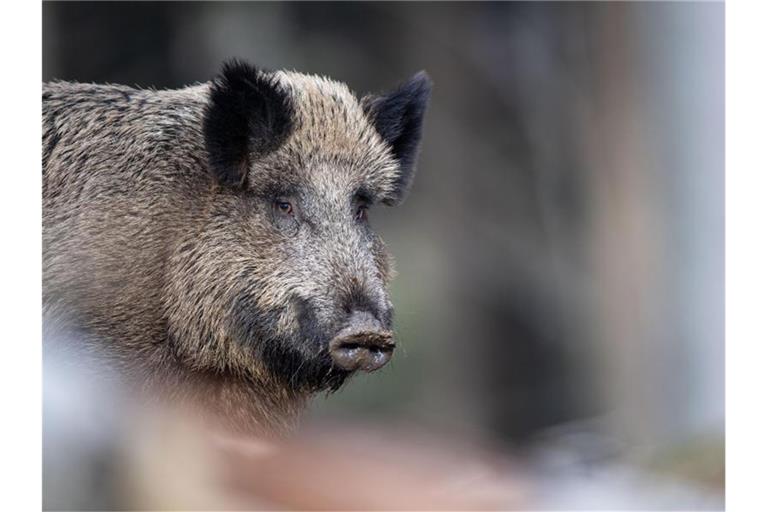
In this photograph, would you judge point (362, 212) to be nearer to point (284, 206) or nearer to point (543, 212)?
point (284, 206)

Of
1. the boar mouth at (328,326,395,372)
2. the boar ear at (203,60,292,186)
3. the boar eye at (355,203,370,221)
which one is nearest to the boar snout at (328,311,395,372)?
the boar mouth at (328,326,395,372)

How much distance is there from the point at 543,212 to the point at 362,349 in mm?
4514

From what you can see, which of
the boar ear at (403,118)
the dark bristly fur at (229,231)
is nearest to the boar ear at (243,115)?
the dark bristly fur at (229,231)

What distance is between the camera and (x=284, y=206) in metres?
2.03

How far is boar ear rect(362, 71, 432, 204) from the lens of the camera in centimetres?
199

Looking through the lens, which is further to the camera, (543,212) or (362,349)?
(543,212)

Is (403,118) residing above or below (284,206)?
above

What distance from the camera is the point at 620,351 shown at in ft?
19.0

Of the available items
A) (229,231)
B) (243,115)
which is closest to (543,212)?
(229,231)

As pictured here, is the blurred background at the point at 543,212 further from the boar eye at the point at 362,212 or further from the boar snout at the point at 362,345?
the boar snout at the point at 362,345

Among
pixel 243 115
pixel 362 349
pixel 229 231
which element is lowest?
pixel 362 349

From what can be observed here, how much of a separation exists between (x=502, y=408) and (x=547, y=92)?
6.05 feet

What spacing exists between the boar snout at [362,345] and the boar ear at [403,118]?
0.81ft
